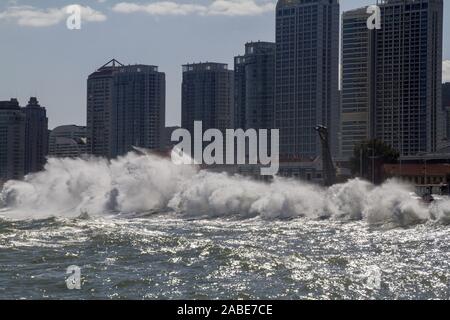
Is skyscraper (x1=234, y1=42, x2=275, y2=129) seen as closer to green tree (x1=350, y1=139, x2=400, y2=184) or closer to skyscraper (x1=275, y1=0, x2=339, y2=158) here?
skyscraper (x1=275, y1=0, x2=339, y2=158)

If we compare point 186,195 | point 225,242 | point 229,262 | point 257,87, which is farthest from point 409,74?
point 229,262

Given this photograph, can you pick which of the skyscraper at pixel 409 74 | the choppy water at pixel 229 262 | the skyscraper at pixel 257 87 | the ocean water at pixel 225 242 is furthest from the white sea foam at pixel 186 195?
the skyscraper at pixel 257 87

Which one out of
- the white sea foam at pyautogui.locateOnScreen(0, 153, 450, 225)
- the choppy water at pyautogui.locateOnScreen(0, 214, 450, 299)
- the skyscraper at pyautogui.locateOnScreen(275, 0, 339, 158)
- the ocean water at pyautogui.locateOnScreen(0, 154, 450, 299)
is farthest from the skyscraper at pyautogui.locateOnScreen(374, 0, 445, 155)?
the choppy water at pyautogui.locateOnScreen(0, 214, 450, 299)

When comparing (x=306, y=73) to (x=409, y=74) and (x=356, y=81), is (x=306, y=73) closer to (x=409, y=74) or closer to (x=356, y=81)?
(x=356, y=81)

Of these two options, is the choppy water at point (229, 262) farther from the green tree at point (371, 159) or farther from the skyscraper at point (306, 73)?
the skyscraper at point (306, 73)

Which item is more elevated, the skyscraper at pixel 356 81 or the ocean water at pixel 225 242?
the skyscraper at pixel 356 81
